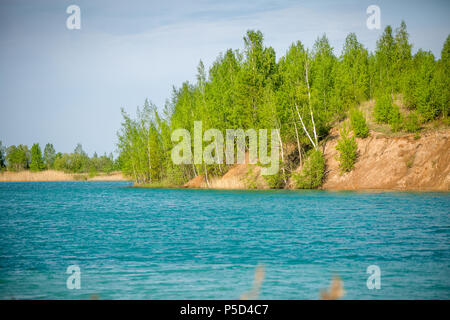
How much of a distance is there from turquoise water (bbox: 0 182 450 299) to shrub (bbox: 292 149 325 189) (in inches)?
917

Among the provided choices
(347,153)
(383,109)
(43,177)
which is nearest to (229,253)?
(347,153)

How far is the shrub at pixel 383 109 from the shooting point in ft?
195

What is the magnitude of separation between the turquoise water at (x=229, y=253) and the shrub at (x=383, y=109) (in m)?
28.0

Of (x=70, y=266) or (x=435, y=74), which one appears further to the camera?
(x=435, y=74)

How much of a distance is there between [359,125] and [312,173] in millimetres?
9323

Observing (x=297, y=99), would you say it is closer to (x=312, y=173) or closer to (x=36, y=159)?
(x=312, y=173)

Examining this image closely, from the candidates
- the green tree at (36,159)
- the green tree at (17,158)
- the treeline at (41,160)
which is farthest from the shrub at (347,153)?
the green tree at (17,158)

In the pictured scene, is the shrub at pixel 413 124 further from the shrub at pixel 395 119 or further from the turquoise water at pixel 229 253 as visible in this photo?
the turquoise water at pixel 229 253

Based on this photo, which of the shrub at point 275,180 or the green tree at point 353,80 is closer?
the shrub at point 275,180

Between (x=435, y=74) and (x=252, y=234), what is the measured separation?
45.2 metres

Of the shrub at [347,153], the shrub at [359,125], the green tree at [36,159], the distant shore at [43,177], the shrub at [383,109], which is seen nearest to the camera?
the shrub at [347,153]
